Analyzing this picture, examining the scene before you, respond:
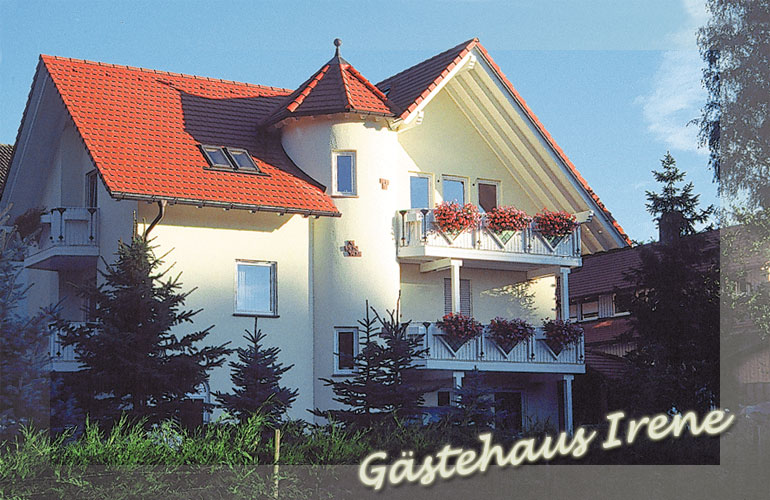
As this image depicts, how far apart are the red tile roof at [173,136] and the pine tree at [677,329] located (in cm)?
728

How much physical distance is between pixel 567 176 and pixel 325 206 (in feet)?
21.6

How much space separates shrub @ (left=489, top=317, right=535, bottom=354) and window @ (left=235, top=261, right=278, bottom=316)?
5077 mm

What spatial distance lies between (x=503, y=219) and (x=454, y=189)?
5.81 feet

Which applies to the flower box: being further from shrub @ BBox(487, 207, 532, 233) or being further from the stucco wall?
the stucco wall

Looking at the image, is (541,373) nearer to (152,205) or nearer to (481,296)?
(481,296)

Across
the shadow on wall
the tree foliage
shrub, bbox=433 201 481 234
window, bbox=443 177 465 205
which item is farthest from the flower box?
the tree foliage

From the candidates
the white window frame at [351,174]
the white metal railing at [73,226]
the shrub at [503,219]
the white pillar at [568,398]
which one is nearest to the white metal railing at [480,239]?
the shrub at [503,219]

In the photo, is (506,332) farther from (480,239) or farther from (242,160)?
(242,160)

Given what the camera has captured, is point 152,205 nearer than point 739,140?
Yes

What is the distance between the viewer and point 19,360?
16.4 m

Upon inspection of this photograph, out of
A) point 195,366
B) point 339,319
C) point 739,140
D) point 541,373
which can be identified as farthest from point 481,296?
point 195,366

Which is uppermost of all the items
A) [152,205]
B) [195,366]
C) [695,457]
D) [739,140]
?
[739,140]

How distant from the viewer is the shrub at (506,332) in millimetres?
26109

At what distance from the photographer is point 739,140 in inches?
1083
